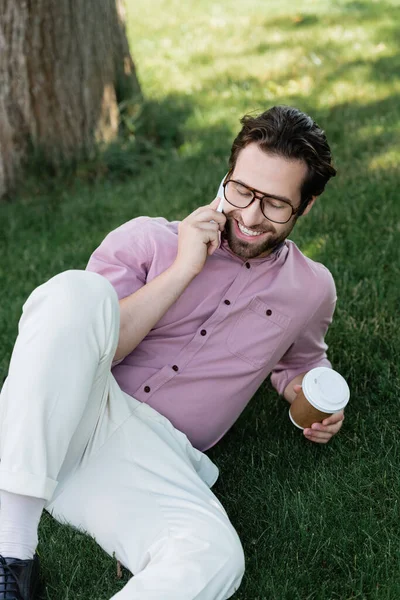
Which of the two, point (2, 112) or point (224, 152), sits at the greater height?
point (2, 112)


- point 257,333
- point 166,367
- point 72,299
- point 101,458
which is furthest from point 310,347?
point 72,299

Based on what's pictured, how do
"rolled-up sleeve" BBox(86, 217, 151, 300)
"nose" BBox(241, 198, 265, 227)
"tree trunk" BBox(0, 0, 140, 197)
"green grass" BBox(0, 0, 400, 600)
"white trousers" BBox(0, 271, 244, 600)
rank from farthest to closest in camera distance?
"tree trunk" BBox(0, 0, 140, 197)
"rolled-up sleeve" BBox(86, 217, 151, 300)
"nose" BBox(241, 198, 265, 227)
"green grass" BBox(0, 0, 400, 600)
"white trousers" BBox(0, 271, 244, 600)

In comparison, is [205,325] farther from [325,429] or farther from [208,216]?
[325,429]

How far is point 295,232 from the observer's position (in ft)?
16.0

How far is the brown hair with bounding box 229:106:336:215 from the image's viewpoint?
2.93 metres

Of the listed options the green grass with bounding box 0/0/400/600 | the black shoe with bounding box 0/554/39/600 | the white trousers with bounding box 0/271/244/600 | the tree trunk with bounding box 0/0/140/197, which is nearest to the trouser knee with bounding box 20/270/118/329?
the white trousers with bounding box 0/271/244/600

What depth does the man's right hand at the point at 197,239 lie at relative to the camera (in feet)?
9.51

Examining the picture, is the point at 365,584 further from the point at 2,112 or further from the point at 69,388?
the point at 2,112

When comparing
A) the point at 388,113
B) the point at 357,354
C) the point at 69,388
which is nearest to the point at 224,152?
the point at 388,113

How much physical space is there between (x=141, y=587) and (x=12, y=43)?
169 inches

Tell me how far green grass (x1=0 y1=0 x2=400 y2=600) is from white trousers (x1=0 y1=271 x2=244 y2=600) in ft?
0.83

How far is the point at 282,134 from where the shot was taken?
2.92 meters

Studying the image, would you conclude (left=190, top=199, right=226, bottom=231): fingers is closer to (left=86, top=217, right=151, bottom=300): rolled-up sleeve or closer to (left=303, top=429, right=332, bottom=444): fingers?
(left=86, top=217, right=151, bottom=300): rolled-up sleeve

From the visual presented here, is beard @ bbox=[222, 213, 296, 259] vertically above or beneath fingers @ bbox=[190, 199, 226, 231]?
beneath
